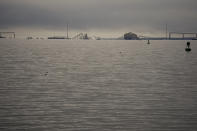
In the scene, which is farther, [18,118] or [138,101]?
[138,101]

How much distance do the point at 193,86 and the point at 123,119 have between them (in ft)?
48.1

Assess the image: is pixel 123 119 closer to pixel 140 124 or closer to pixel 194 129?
pixel 140 124

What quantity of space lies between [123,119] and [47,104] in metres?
6.32

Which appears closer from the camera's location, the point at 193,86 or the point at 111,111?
the point at 111,111

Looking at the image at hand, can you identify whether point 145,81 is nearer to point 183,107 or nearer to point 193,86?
point 193,86

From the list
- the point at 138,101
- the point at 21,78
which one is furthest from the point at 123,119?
the point at 21,78

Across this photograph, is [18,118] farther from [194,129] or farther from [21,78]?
[21,78]

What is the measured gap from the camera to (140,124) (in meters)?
20.4

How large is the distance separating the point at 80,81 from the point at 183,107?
608 inches

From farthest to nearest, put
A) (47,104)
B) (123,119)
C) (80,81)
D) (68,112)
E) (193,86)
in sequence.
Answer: (80,81), (193,86), (47,104), (68,112), (123,119)

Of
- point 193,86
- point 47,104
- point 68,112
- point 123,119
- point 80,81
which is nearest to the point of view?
point 123,119

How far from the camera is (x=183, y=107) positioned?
24578mm

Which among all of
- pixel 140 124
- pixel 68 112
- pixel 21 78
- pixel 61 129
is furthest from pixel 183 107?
pixel 21 78

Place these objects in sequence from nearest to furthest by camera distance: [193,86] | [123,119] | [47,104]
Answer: [123,119], [47,104], [193,86]
